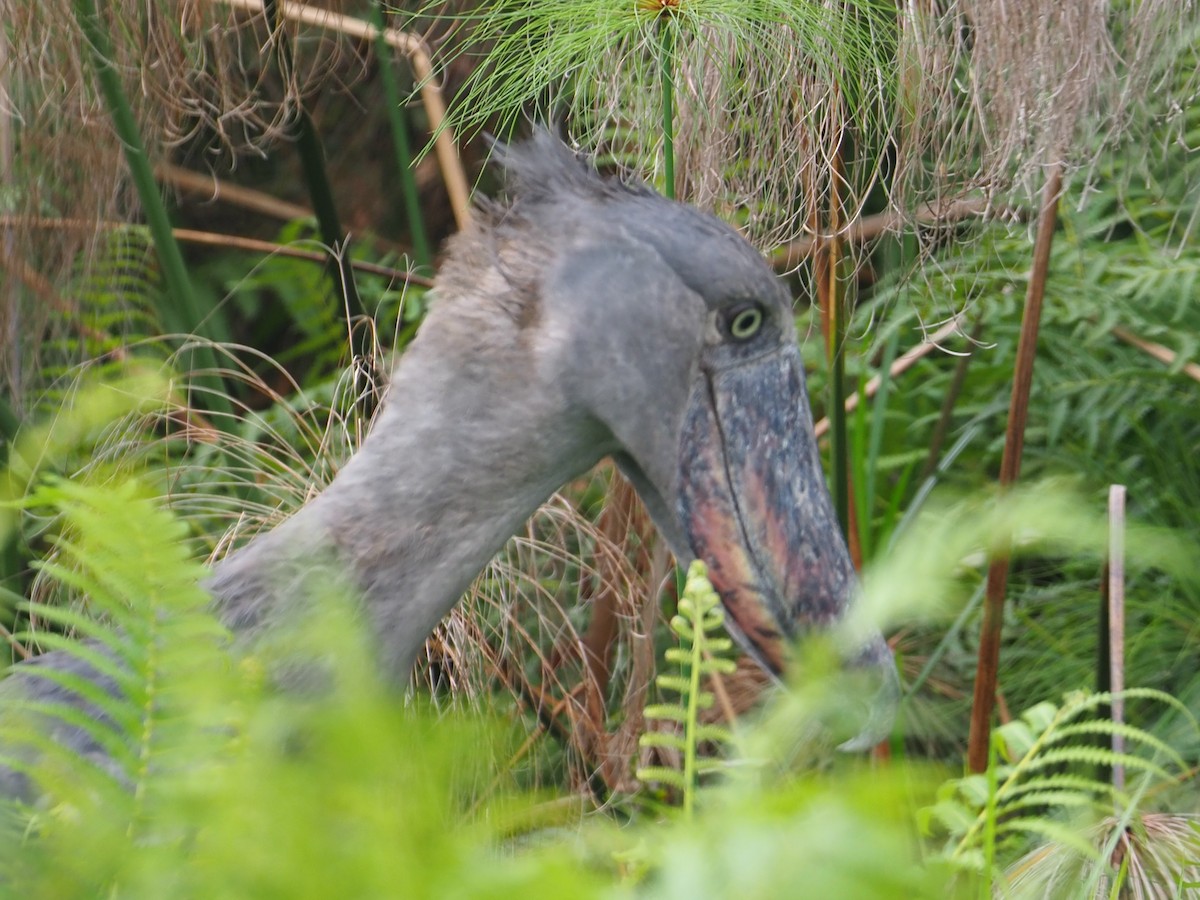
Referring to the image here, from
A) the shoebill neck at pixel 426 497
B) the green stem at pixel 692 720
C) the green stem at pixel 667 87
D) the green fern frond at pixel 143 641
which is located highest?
the green stem at pixel 667 87

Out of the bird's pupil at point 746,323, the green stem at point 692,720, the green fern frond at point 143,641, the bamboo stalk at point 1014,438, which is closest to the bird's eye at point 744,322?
the bird's pupil at point 746,323

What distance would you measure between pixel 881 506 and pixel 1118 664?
1.16 meters

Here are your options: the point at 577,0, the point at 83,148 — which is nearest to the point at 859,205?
the point at 577,0

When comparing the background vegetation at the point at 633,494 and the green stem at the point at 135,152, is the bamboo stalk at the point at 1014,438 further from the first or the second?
the green stem at the point at 135,152

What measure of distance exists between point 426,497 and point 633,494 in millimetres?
959

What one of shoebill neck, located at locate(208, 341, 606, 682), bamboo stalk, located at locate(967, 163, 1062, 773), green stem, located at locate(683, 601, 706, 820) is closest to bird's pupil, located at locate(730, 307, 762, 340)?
shoebill neck, located at locate(208, 341, 606, 682)

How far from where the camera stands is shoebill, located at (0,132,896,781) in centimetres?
121

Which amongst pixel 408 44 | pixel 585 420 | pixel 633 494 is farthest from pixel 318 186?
pixel 585 420

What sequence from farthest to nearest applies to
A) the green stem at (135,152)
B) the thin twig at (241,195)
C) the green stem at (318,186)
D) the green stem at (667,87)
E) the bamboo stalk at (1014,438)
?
the thin twig at (241,195) → the green stem at (318,186) → the green stem at (135,152) → the bamboo stalk at (1014,438) → the green stem at (667,87)

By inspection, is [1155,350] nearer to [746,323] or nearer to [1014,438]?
[1014,438]

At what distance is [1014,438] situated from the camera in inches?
70.1

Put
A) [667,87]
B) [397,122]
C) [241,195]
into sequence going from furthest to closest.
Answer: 1. [241,195]
2. [397,122]
3. [667,87]

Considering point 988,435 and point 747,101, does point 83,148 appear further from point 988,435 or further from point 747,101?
point 988,435

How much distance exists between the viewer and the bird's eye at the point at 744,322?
4.22 ft
